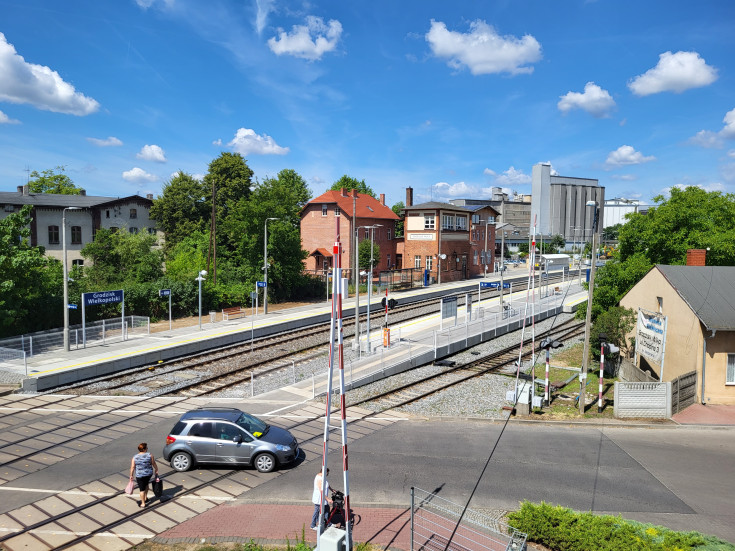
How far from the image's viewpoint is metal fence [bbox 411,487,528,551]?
33.1 feet

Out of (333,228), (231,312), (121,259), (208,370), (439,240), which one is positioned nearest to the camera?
(208,370)

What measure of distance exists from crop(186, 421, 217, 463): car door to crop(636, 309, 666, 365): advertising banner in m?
17.3

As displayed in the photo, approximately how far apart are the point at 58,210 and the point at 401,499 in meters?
51.0

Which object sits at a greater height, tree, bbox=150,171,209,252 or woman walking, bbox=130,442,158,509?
tree, bbox=150,171,209,252

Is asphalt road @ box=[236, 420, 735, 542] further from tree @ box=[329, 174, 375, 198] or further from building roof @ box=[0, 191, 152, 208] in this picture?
tree @ box=[329, 174, 375, 198]

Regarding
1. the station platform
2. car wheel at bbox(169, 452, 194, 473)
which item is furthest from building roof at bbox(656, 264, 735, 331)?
car wheel at bbox(169, 452, 194, 473)

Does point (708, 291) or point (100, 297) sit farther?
point (100, 297)

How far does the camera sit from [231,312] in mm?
38188

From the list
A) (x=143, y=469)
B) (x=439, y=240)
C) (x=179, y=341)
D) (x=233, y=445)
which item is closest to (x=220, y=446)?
(x=233, y=445)

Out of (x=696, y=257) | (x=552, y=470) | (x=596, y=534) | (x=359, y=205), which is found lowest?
(x=552, y=470)

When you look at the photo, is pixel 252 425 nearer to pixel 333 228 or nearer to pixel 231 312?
pixel 231 312

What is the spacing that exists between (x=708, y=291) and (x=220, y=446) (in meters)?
19.6

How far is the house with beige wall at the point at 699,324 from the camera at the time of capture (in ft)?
65.1

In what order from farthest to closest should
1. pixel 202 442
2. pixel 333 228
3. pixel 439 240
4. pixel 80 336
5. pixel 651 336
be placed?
pixel 333 228
pixel 439 240
pixel 80 336
pixel 651 336
pixel 202 442
